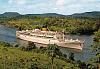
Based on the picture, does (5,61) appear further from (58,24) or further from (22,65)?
(58,24)

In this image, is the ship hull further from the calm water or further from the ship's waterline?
the calm water

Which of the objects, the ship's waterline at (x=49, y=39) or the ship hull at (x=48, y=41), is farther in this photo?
the ship's waterline at (x=49, y=39)

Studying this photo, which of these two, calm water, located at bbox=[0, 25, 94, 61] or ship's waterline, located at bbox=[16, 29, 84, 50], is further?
ship's waterline, located at bbox=[16, 29, 84, 50]

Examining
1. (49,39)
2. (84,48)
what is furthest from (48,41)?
(84,48)

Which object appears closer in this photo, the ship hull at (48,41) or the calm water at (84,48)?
the calm water at (84,48)

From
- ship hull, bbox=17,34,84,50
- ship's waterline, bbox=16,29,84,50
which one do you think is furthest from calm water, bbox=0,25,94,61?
ship's waterline, bbox=16,29,84,50

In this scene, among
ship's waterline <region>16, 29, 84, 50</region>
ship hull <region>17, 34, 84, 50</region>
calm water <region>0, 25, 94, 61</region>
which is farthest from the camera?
ship's waterline <region>16, 29, 84, 50</region>

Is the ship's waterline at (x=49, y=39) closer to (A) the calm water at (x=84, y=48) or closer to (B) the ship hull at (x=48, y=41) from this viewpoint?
(B) the ship hull at (x=48, y=41)

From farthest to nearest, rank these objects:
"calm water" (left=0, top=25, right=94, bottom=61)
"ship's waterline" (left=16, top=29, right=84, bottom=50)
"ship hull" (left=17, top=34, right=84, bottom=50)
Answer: "ship's waterline" (left=16, top=29, right=84, bottom=50), "ship hull" (left=17, top=34, right=84, bottom=50), "calm water" (left=0, top=25, right=94, bottom=61)

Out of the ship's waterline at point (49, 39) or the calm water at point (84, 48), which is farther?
the ship's waterline at point (49, 39)

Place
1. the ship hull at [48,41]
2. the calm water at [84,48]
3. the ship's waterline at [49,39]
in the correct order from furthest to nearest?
the ship's waterline at [49,39]
the ship hull at [48,41]
the calm water at [84,48]

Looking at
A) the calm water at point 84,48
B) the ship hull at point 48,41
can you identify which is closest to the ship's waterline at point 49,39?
the ship hull at point 48,41

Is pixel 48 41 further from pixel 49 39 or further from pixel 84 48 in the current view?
pixel 84 48

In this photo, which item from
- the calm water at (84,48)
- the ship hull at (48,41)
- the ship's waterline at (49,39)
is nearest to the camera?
the calm water at (84,48)
